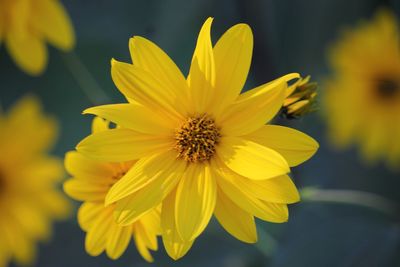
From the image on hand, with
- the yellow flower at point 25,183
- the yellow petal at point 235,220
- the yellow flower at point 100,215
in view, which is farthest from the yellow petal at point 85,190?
the yellow flower at point 25,183

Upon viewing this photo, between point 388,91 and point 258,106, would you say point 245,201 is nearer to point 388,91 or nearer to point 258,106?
point 258,106

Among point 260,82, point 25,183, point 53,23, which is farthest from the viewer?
point 25,183

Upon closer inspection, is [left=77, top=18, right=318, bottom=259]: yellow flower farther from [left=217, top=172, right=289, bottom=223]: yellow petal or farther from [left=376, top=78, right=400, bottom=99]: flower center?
[left=376, top=78, right=400, bottom=99]: flower center

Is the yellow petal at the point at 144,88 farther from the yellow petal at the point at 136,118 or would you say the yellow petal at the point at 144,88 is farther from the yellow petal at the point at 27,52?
the yellow petal at the point at 27,52

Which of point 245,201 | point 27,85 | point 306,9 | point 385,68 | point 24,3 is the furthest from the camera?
point 27,85

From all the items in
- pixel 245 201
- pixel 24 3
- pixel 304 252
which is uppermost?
pixel 24 3

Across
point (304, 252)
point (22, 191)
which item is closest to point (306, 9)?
point (304, 252)

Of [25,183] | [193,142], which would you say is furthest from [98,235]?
[25,183]

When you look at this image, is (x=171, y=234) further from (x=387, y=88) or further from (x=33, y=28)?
(x=387, y=88)
